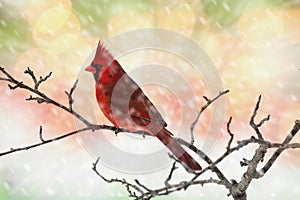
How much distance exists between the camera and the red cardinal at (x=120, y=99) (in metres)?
0.90

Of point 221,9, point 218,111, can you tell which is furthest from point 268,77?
point 218,111

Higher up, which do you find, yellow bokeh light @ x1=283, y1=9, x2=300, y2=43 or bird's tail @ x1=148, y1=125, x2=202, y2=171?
yellow bokeh light @ x1=283, y1=9, x2=300, y2=43

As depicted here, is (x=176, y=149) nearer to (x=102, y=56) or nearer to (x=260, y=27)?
(x=102, y=56)

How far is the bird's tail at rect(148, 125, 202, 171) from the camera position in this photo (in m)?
0.71

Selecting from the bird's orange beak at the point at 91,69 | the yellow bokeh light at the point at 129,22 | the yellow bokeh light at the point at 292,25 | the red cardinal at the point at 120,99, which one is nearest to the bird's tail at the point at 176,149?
the red cardinal at the point at 120,99

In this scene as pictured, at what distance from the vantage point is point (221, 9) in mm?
1283

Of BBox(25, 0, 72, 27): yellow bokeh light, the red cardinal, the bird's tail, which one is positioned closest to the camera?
the bird's tail

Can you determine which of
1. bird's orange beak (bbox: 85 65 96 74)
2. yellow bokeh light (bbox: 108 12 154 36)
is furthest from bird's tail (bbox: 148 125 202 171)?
yellow bokeh light (bbox: 108 12 154 36)

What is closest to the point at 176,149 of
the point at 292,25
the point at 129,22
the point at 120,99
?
the point at 120,99

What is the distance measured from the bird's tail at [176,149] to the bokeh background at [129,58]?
0.36m

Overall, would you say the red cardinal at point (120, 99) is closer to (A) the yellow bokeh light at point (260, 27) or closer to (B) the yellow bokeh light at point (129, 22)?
(B) the yellow bokeh light at point (129, 22)

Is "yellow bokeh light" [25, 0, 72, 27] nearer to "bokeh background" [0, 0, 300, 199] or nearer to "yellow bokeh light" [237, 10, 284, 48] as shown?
"bokeh background" [0, 0, 300, 199]

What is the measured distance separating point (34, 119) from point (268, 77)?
0.61 metres

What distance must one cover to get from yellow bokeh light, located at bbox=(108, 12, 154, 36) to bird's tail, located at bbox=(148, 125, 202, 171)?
0.45 meters
